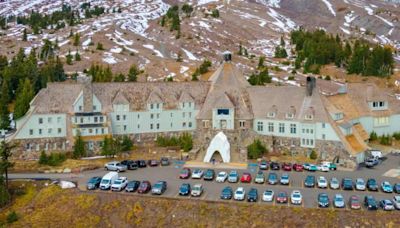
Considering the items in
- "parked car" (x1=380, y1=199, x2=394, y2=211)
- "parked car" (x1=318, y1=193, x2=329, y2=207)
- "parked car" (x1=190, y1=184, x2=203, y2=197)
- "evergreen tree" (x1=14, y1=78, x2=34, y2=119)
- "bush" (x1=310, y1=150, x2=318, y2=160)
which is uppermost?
"evergreen tree" (x1=14, y1=78, x2=34, y2=119)

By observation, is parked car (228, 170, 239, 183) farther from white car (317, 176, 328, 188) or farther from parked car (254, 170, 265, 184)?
white car (317, 176, 328, 188)

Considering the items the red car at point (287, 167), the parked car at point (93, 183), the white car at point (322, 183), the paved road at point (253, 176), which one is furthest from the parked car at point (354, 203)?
the parked car at point (93, 183)

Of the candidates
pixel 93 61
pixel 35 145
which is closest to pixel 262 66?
pixel 93 61

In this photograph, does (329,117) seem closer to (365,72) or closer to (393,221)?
(393,221)

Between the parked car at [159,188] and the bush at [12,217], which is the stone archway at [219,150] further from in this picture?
the bush at [12,217]

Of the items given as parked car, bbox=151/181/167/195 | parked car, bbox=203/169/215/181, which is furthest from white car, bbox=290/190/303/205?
parked car, bbox=151/181/167/195
